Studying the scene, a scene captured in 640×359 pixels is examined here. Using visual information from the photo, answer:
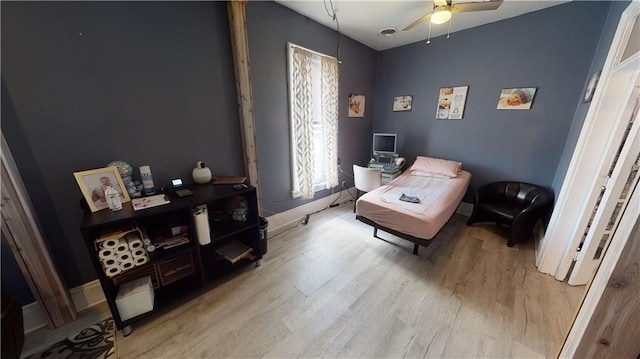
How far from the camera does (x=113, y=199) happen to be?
136cm

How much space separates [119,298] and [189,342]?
0.52m

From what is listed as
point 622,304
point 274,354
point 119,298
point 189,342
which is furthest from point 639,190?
point 119,298

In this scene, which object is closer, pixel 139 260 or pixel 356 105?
pixel 139 260

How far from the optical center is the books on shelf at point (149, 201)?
142 centimetres

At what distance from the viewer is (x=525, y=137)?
2670 mm

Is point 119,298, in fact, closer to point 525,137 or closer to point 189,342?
point 189,342

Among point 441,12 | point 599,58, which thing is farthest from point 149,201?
point 599,58

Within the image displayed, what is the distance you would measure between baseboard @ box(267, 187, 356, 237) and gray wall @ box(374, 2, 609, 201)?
1618 millimetres

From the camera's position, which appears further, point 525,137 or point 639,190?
point 525,137

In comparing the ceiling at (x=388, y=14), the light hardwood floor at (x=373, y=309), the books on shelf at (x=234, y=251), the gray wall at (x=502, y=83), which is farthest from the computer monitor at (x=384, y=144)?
the books on shelf at (x=234, y=251)

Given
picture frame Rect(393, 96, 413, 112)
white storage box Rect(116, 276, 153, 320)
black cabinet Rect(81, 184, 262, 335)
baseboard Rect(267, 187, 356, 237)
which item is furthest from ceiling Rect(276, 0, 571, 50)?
white storage box Rect(116, 276, 153, 320)

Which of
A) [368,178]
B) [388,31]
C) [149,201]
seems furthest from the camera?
[368,178]

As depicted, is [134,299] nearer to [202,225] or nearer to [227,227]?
[202,225]

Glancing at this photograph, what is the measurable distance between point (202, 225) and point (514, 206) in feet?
11.3
